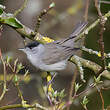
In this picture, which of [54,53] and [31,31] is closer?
[31,31]

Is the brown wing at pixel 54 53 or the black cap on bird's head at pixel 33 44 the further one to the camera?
the brown wing at pixel 54 53

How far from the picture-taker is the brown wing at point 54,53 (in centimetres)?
438

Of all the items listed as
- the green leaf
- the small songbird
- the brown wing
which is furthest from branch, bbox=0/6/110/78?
the brown wing

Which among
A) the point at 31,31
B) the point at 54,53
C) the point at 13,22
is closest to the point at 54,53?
the point at 54,53

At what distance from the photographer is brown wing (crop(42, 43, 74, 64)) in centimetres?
438

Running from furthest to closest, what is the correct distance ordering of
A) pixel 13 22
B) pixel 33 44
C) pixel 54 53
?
pixel 54 53 → pixel 33 44 → pixel 13 22

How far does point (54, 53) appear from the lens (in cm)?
455

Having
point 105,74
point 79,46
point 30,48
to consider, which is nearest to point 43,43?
point 30,48

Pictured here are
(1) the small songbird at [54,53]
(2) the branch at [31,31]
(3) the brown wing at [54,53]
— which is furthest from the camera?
(3) the brown wing at [54,53]

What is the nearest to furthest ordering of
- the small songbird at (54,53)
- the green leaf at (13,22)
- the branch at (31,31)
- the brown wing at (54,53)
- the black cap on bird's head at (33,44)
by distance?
1. the branch at (31,31)
2. the green leaf at (13,22)
3. the black cap on bird's head at (33,44)
4. the small songbird at (54,53)
5. the brown wing at (54,53)

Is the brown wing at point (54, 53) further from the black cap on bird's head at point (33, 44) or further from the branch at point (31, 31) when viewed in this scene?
the branch at point (31, 31)

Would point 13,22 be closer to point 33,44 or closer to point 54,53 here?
point 33,44

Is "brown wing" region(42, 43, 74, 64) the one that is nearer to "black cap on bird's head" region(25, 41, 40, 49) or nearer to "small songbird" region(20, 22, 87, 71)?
"small songbird" region(20, 22, 87, 71)

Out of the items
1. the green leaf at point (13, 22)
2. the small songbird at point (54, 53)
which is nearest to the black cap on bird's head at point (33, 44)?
the small songbird at point (54, 53)
